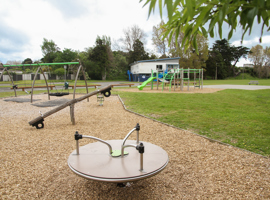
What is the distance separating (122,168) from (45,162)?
1.87m

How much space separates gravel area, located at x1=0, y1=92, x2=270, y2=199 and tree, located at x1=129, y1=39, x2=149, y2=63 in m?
43.8

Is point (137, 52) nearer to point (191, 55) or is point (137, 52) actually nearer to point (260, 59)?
point (191, 55)

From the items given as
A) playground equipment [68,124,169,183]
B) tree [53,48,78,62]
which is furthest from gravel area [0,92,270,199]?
tree [53,48,78,62]

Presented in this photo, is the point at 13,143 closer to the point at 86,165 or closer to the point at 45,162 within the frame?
the point at 45,162

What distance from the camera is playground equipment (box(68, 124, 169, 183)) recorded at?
2057 mm

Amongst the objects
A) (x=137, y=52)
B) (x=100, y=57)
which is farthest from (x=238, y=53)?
(x=100, y=57)

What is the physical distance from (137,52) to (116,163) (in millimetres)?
46725

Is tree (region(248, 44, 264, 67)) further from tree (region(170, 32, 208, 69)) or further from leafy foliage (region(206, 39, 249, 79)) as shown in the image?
tree (region(170, 32, 208, 69))

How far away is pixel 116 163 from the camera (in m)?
2.36

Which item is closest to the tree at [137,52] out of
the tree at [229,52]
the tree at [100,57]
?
the tree at [100,57]

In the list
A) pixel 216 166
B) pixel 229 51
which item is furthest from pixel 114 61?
pixel 216 166

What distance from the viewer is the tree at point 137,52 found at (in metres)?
47.2

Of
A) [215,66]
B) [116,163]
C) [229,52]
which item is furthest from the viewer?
[229,52]

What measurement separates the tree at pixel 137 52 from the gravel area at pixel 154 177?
144ft
